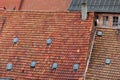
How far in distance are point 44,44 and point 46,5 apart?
10667mm

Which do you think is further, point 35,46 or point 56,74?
point 35,46

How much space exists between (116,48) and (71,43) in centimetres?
429

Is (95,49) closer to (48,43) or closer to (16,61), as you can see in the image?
(48,43)

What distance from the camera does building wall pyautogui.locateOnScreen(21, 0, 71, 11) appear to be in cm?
4562

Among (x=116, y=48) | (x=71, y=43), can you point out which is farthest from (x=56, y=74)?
(x=116, y=48)

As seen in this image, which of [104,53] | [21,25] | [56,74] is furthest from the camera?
[21,25]

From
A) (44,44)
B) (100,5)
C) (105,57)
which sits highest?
(100,5)

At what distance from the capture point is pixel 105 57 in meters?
35.5

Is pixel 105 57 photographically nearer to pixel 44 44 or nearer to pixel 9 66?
pixel 44 44

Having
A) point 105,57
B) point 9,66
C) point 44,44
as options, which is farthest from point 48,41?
point 105,57

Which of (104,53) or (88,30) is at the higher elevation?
(88,30)

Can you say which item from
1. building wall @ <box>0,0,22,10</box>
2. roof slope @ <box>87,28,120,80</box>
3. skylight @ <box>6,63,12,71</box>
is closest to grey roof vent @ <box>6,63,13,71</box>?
skylight @ <box>6,63,12,71</box>

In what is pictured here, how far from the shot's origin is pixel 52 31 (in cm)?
3741

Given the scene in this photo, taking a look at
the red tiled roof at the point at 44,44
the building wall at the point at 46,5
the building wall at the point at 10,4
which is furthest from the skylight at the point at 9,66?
the building wall at the point at 10,4
